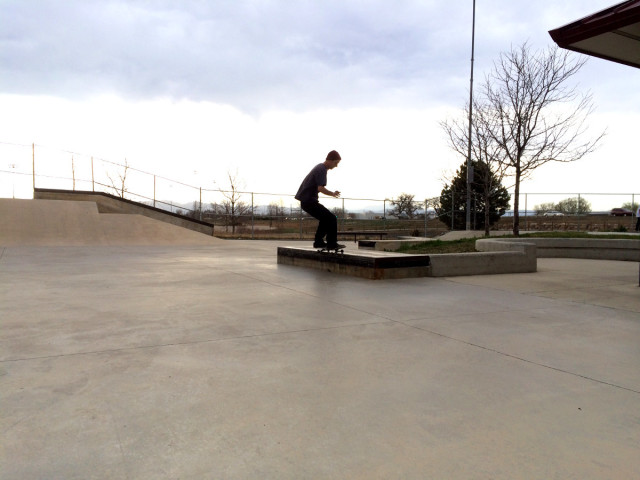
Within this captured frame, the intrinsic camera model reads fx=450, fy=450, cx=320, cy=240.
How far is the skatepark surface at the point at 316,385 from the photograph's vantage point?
73.9 inches

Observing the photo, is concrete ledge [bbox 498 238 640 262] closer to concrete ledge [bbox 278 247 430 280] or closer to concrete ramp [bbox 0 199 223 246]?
concrete ledge [bbox 278 247 430 280]

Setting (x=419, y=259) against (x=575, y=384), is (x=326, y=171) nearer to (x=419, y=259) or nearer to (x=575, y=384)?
(x=419, y=259)

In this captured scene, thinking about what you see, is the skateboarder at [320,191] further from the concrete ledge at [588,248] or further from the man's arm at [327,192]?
the concrete ledge at [588,248]

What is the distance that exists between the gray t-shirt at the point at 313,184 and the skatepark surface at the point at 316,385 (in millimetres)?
2772

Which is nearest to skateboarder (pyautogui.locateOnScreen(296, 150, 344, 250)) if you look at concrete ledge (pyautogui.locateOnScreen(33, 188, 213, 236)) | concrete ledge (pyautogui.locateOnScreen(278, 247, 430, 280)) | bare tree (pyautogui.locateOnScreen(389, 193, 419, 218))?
concrete ledge (pyautogui.locateOnScreen(278, 247, 430, 280))

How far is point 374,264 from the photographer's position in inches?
286

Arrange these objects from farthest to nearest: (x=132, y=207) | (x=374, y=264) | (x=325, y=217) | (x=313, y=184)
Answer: (x=132, y=207), (x=325, y=217), (x=313, y=184), (x=374, y=264)

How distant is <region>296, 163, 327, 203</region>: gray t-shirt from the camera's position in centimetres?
791

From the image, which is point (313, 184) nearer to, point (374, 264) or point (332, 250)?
point (332, 250)

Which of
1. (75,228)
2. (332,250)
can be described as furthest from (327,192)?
(75,228)

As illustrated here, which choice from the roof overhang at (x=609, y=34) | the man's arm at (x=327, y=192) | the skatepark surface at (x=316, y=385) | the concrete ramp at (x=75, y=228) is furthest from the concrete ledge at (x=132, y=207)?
the roof overhang at (x=609, y=34)

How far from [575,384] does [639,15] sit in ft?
18.4

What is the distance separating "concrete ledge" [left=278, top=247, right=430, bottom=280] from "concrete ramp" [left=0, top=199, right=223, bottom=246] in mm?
9877

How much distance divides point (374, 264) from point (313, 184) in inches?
73.9
